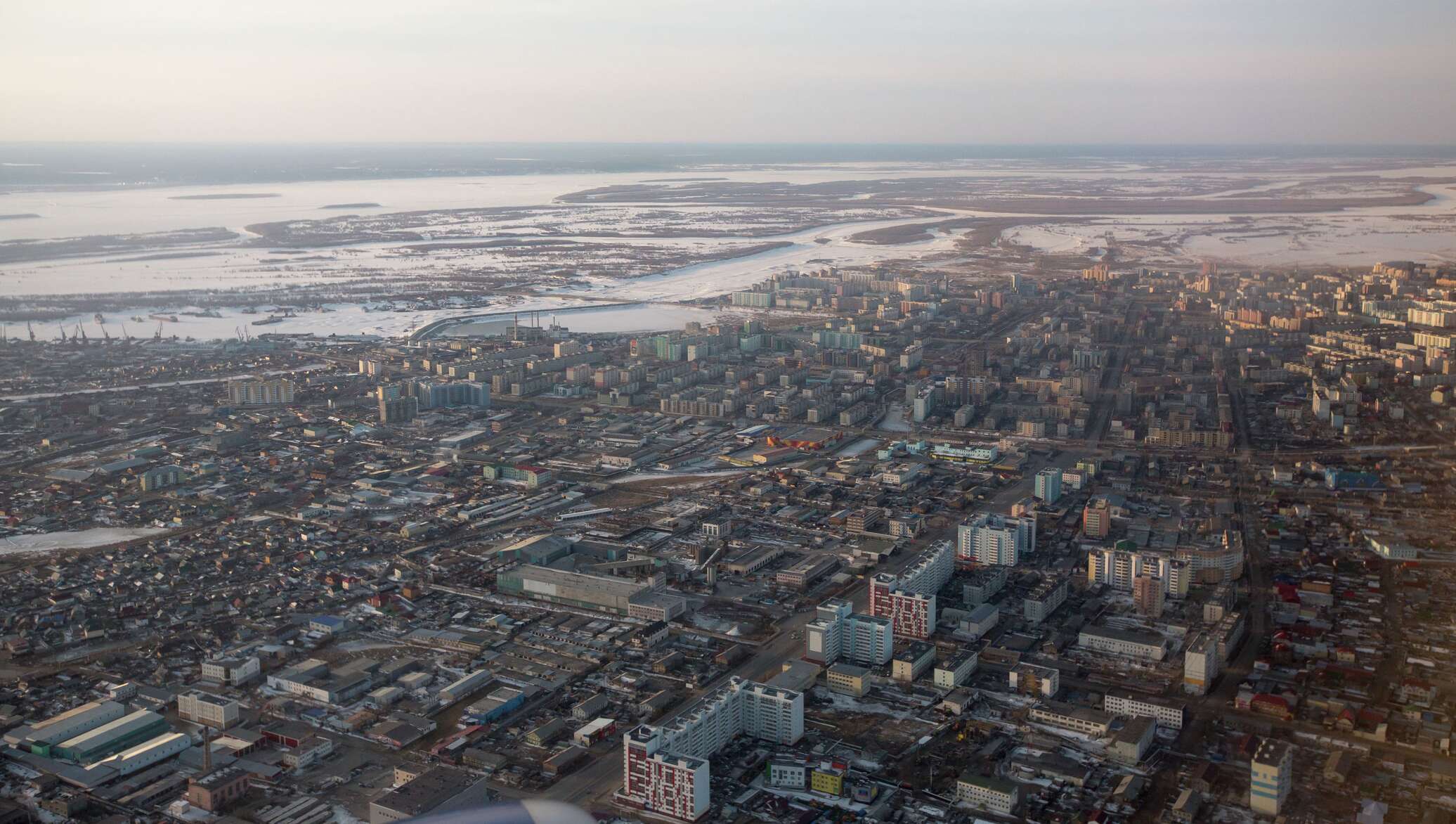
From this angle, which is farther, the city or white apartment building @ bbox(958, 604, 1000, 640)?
white apartment building @ bbox(958, 604, 1000, 640)

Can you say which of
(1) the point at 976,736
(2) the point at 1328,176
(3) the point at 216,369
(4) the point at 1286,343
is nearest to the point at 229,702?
(1) the point at 976,736

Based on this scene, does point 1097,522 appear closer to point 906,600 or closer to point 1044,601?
point 1044,601

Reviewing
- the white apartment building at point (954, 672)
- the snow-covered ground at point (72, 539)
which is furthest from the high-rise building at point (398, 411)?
the white apartment building at point (954, 672)

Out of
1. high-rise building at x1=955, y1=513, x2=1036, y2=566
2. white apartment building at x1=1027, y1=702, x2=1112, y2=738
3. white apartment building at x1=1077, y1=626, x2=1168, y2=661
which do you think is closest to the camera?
white apartment building at x1=1027, y1=702, x2=1112, y2=738

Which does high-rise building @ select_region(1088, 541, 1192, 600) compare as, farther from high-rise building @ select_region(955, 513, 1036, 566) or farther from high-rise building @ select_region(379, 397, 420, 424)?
high-rise building @ select_region(379, 397, 420, 424)

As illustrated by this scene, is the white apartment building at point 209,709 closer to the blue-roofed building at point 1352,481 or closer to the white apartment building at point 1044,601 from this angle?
the white apartment building at point 1044,601

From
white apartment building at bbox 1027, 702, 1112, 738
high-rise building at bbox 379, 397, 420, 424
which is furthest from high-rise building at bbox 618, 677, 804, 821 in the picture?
high-rise building at bbox 379, 397, 420, 424

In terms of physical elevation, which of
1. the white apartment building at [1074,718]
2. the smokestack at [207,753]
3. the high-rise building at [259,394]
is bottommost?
the white apartment building at [1074,718]
